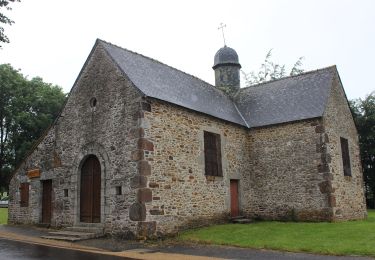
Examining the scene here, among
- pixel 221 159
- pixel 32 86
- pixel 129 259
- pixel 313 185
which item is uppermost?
pixel 32 86

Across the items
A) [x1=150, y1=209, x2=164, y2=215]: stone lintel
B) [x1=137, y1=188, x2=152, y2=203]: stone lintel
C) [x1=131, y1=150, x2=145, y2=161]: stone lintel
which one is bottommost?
A: [x1=150, y1=209, x2=164, y2=215]: stone lintel

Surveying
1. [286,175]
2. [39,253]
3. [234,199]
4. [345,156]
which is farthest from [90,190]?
[345,156]

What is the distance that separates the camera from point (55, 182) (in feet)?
51.4

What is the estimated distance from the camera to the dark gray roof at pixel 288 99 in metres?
17.0

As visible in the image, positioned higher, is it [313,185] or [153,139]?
[153,139]

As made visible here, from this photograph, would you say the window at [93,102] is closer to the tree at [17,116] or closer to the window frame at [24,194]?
the window frame at [24,194]

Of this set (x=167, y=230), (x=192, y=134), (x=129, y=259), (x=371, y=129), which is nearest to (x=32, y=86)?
(x=192, y=134)

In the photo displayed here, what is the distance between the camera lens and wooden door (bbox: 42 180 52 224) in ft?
53.2

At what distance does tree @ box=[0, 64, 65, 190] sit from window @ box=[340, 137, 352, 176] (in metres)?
22.9

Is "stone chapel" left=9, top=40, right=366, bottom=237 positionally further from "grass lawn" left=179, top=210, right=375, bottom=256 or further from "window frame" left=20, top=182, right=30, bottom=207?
"grass lawn" left=179, top=210, right=375, bottom=256

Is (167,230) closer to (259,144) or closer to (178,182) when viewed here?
(178,182)

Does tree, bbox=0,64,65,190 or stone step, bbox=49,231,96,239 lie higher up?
tree, bbox=0,64,65,190

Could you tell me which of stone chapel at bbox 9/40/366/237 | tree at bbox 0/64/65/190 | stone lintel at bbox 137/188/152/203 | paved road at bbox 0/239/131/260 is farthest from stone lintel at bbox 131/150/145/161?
tree at bbox 0/64/65/190

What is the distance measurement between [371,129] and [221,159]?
20.0m
